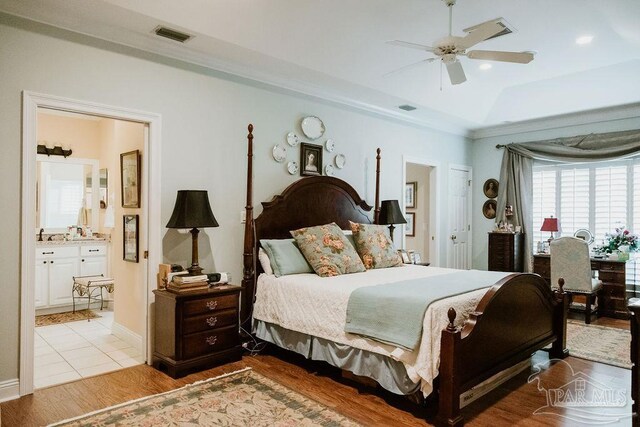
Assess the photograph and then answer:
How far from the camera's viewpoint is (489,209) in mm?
7055

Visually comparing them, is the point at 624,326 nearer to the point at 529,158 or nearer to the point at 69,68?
the point at 529,158

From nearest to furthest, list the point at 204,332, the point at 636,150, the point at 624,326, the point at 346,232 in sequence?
1. the point at 204,332
2. the point at 346,232
3. the point at 624,326
4. the point at 636,150

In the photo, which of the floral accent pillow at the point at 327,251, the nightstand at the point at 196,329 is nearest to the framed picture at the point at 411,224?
the floral accent pillow at the point at 327,251

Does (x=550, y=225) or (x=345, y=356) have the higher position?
(x=550, y=225)

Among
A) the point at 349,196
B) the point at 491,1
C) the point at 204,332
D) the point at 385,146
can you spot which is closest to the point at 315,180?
the point at 349,196

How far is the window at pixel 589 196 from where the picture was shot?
5691 mm

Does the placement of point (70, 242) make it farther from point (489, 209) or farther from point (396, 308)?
point (489, 209)

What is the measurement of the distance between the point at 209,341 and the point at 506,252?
4793mm

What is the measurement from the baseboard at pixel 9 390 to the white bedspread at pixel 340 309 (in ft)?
5.86

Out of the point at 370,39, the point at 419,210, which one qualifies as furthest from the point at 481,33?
the point at 419,210

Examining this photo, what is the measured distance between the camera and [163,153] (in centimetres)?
361

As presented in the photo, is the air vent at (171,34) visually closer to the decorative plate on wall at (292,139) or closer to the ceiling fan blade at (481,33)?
the decorative plate on wall at (292,139)

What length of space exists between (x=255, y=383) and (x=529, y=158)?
18.2ft

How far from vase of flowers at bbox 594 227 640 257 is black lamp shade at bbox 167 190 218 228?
16.7ft
